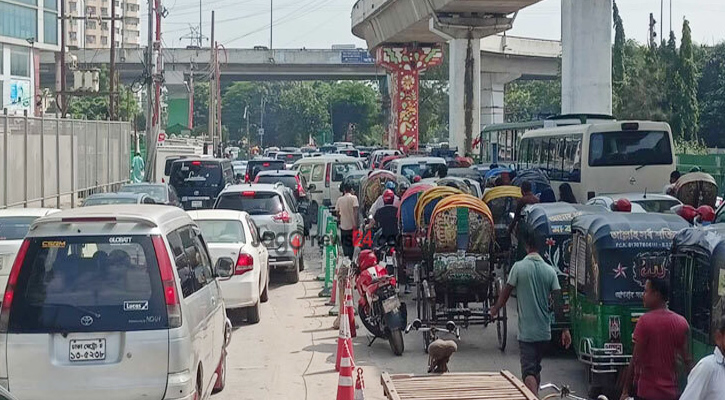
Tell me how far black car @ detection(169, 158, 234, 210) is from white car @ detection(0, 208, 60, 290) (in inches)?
555

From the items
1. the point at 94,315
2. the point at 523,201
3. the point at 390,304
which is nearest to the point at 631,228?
the point at 390,304

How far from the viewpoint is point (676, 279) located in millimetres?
9641

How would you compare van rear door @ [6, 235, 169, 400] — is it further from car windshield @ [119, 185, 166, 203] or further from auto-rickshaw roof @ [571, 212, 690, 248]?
car windshield @ [119, 185, 166, 203]

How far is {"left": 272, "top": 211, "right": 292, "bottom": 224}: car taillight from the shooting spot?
2016cm

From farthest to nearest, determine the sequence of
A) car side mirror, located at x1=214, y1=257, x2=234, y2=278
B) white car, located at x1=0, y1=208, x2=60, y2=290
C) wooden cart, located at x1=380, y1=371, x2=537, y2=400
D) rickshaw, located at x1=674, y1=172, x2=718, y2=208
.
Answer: rickshaw, located at x1=674, y1=172, x2=718, y2=208
white car, located at x1=0, y1=208, x2=60, y2=290
car side mirror, located at x1=214, y1=257, x2=234, y2=278
wooden cart, located at x1=380, y1=371, x2=537, y2=400

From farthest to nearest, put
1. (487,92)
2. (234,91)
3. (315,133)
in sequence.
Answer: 1. (234,91)
2. (315,133)
3. (487,92)

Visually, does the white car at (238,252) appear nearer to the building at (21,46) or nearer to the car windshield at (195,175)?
the car windshield at (195,175)

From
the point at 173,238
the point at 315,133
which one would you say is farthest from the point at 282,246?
the point at 315,133

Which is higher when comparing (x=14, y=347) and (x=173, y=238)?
(x=173, y=238)

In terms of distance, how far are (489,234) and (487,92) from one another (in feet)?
238

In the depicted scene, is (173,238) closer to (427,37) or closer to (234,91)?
(427,37)

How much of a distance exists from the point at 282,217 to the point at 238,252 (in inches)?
170

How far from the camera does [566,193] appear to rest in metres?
26.2

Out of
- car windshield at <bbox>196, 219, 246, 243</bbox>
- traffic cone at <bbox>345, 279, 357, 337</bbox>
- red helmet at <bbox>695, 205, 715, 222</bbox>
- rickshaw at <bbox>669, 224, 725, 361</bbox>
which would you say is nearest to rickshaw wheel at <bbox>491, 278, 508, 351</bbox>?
traffic cone at <bbox>345, 279, 357, 337</bbox>
